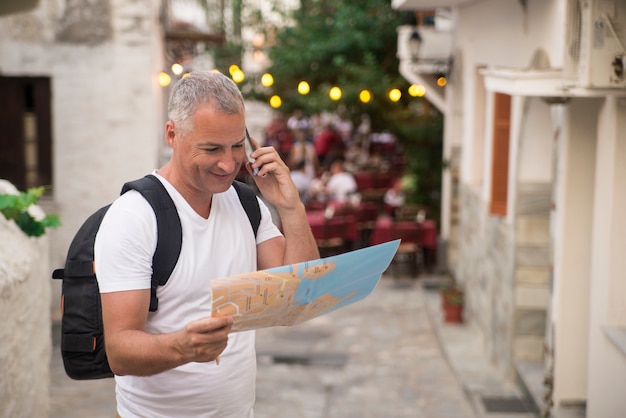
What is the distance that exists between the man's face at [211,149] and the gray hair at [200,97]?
0.02 metres

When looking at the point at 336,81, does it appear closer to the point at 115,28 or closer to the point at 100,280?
the point at 115,28

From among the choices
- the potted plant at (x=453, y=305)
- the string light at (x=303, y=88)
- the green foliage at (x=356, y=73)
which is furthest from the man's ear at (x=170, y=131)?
the string light at (x=303, y=88)

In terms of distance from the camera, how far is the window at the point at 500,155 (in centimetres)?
975

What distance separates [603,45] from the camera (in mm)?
5129

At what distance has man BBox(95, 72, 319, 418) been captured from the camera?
108 inches

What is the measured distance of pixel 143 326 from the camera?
282 centimetres

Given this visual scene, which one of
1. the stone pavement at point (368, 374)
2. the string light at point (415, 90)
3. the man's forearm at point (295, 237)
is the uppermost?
the string light at point (415, 90)

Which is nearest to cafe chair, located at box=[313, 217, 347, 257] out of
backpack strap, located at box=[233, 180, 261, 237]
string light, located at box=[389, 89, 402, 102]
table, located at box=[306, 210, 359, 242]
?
table, located at box=[306, 210, 359, 242]

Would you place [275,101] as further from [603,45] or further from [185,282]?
[185,282]

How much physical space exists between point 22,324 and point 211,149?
3.45 meters

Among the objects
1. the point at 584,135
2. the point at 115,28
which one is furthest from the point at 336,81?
the point at 584,135

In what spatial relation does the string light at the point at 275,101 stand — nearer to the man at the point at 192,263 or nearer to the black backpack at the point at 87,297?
the man at the point at 192,263

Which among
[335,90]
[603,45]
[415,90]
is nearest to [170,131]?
[603,45]

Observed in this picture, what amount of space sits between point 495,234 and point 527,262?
46.1 inches
